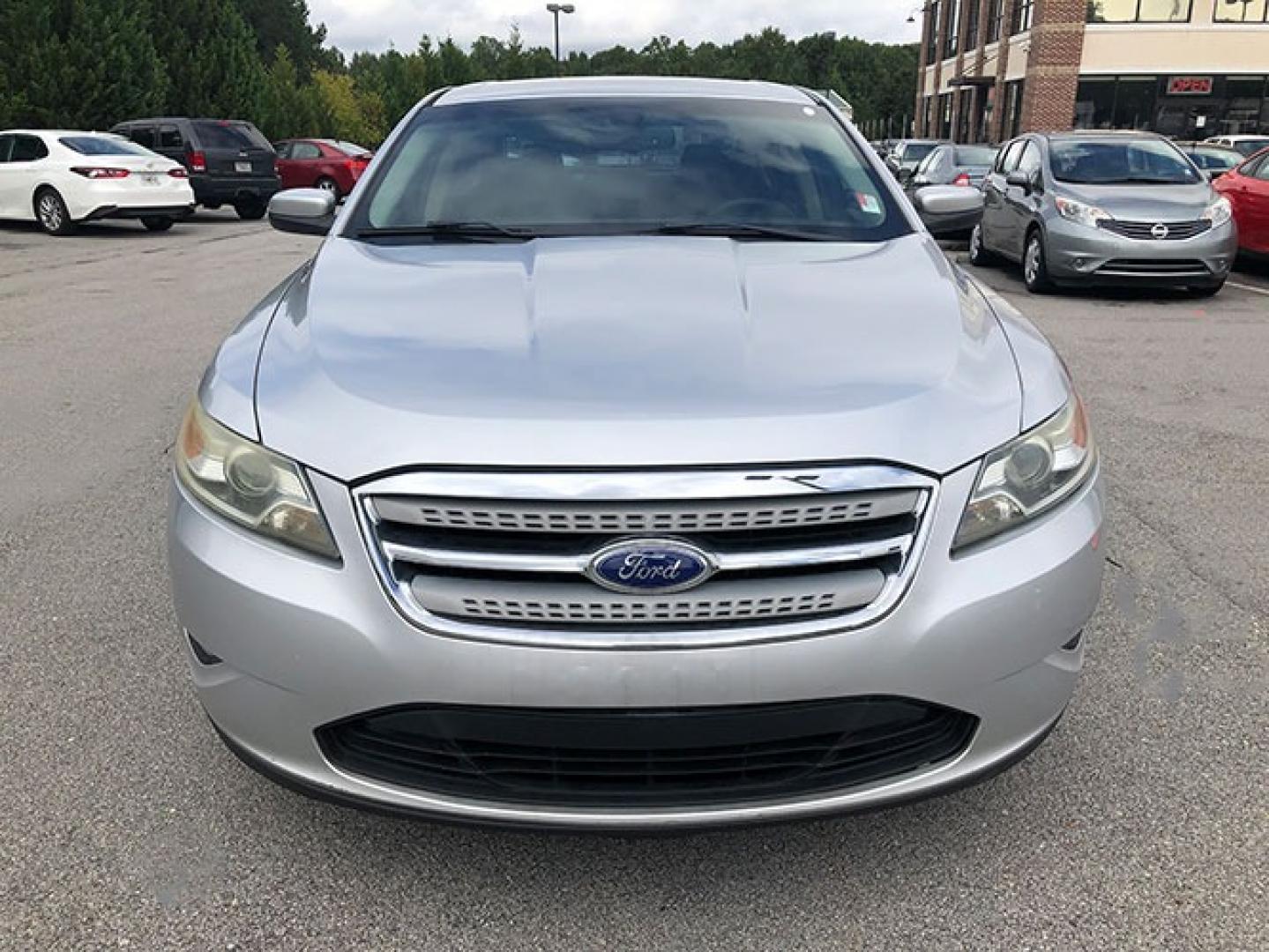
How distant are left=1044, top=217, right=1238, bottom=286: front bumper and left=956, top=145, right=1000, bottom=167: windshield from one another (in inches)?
254

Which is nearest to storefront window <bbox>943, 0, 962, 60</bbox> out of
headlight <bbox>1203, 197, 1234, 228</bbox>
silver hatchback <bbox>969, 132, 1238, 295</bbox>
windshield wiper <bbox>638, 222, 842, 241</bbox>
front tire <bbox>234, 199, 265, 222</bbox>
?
front tire <bbox>234, 199, 265, 222</bbox>

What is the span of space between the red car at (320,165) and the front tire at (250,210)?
6.41 ft

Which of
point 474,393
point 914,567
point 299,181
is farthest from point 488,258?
point 299,181

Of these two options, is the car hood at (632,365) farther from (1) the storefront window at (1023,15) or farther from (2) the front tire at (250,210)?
(1) the storefront window at (1023,15)

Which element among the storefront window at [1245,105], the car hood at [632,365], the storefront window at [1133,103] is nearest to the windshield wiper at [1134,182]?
the car hood at [632,365]

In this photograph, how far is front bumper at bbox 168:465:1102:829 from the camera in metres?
1.95

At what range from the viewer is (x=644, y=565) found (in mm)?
1962

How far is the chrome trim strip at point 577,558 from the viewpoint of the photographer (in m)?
1.97

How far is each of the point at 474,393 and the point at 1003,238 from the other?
433 inches

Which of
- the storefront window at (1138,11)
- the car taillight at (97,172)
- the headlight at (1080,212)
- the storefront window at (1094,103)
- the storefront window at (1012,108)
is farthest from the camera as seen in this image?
the storefront window at (1012,108)

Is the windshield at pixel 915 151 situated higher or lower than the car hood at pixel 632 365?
lower

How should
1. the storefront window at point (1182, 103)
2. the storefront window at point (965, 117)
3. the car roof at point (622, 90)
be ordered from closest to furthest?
1. the car roof at point (622, 90)
2. the storefront window at point (1182, 103)
3. the storefront window at point (965, 117)

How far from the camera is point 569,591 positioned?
198cm

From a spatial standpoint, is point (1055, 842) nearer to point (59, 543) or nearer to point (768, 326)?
point (768, 326)
